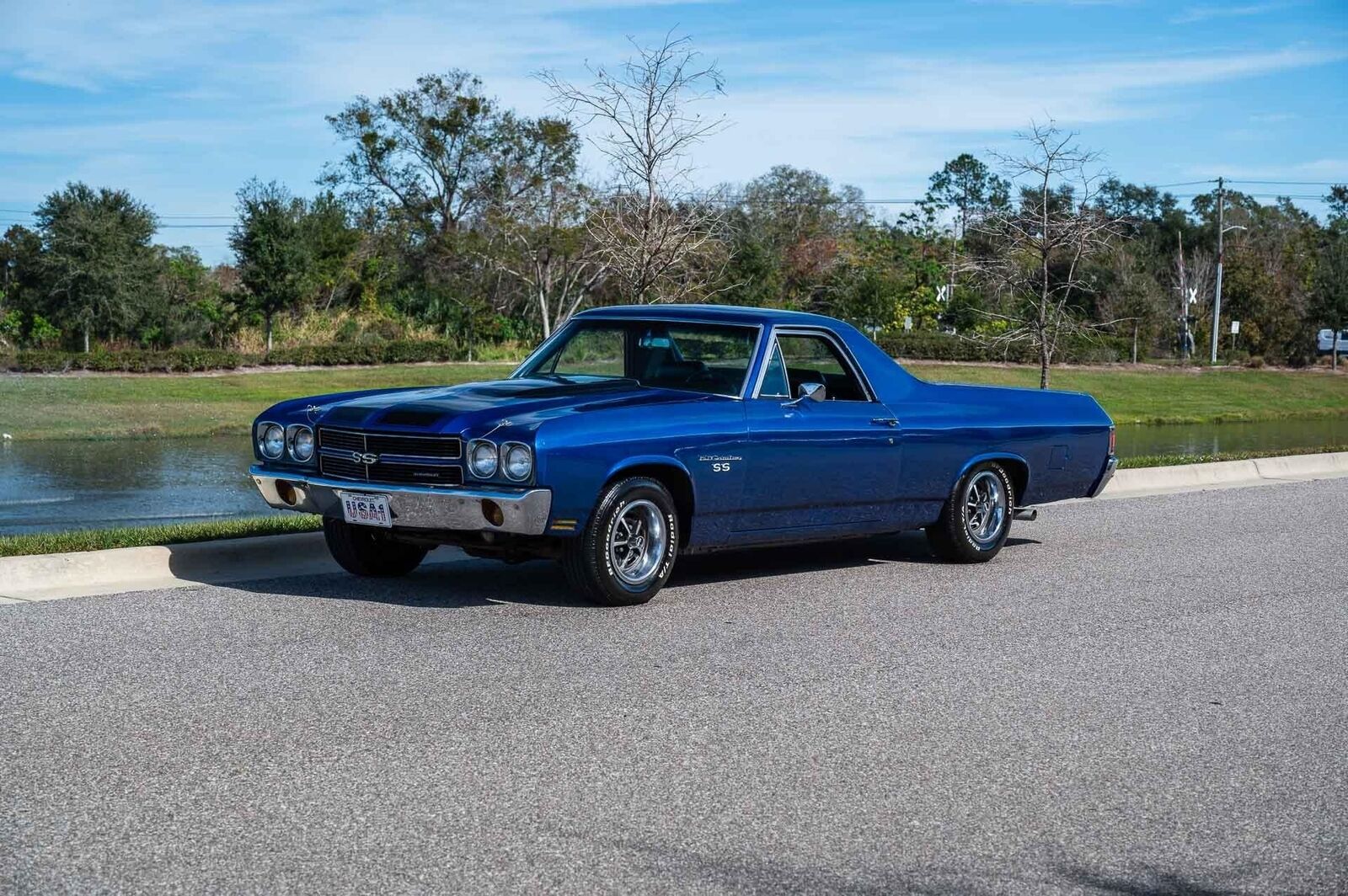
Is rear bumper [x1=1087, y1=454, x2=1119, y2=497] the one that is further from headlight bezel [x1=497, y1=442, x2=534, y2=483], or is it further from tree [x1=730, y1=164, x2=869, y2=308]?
tree [x1=730, y1=164, x2=869, y2=308]

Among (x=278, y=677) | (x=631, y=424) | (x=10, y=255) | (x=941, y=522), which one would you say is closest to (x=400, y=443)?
(x=631, y=424)

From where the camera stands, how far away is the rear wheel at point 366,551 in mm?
8656

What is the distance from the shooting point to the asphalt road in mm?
4270

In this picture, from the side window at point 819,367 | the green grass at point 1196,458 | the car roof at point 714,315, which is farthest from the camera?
the green grass at point 1196,458

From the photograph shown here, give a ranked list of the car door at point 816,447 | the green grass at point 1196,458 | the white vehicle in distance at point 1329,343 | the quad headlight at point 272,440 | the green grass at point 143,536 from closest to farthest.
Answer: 1. the quad headlight at point 272,440
2. the car door at point 816,447
3. the green grass at point 143,536
4. the green grass at point 1196,458
5. the white vehicle in distance at point 1329,343

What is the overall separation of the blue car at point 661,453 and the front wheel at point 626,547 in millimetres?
10

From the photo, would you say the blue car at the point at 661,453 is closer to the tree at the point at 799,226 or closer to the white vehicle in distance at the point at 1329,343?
the tree at the point at 799,226

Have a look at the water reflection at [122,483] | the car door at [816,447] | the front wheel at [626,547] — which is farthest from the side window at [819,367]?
the water reflection at [122,483]

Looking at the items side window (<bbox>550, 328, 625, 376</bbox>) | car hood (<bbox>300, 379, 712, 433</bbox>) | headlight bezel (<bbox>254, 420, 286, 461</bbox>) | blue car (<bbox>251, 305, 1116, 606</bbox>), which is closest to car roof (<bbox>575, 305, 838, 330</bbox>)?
blue car (<bbox>251, 305, 1116, 606</bbox>)

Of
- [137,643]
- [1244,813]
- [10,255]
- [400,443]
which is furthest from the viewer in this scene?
[10,255]

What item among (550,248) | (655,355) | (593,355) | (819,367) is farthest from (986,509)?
(550,248)

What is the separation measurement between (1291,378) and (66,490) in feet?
141

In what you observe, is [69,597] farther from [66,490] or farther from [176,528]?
[66,490]

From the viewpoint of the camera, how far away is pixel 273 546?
30.3 ft
